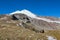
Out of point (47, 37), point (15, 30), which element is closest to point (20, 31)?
point (15, 30)

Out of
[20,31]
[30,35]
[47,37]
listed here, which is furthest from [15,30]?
[47,37]

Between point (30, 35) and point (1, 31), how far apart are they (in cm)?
630

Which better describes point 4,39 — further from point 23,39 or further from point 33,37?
point 33,37

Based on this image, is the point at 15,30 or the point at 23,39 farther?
the point at 15,30

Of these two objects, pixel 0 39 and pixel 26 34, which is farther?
pixel 26 34

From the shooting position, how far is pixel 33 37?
3662cm

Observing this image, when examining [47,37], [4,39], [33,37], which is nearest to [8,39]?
[4,39]

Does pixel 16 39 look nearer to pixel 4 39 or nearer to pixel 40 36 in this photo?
pixel 4 39

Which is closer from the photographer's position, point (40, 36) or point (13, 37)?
point (13, 37)

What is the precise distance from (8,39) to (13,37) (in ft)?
3.54

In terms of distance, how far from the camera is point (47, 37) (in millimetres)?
37875

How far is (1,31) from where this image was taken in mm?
37688

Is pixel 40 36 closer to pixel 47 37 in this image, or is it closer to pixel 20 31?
pixel 47 37

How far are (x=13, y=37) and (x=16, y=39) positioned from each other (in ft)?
2.43
